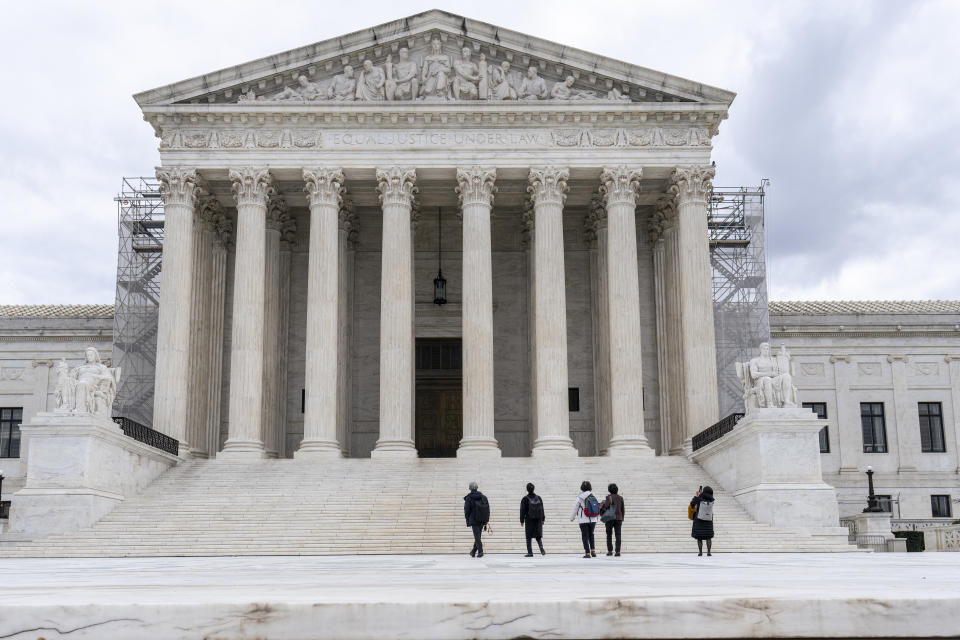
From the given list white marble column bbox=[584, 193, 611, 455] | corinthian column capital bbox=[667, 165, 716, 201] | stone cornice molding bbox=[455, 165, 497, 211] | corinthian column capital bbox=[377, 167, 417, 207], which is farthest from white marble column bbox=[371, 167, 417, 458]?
corinthian column capital bbox=[667, 165, 716, 201]

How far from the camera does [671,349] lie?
4206 centimetres

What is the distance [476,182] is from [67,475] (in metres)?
18.1

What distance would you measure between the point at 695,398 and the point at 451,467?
9.62 m

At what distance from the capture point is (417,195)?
41281 millimetres

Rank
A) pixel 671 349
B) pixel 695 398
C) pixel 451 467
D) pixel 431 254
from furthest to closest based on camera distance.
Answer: pixel 431 254 < pixel 671 349 < pixel 695 398 < pixel 451 467

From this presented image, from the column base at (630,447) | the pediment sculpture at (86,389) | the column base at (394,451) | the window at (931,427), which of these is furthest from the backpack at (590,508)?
the window at (931,427)

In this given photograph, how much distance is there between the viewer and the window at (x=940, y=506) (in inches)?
1882

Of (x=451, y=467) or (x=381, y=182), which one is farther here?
(x=381, y=182)

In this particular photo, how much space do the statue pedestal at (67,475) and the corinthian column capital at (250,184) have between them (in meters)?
11.2

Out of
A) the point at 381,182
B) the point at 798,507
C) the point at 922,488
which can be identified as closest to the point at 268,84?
the point at 381,182

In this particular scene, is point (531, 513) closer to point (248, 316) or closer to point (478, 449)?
point (478, 449)

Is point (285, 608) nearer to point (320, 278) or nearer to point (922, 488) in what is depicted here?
point (320, 278)

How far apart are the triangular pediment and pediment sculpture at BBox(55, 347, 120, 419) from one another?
12.2m

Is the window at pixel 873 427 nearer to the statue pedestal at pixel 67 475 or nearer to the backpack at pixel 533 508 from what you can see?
the backpack at pixel 533 508
